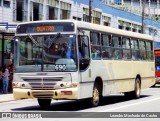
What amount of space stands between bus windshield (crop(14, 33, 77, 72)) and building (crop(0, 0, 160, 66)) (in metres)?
9.31

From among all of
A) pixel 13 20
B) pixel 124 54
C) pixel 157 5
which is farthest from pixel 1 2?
pixel 157 5

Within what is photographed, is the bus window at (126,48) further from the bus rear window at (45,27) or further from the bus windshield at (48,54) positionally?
the bus windshield at (48,54)

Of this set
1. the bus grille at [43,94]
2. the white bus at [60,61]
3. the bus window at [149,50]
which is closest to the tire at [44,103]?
the white bus at [60,61]

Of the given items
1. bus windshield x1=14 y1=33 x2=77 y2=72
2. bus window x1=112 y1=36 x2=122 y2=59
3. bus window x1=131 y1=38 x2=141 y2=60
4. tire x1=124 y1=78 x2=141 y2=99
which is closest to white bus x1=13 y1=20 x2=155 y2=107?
bus windshield x1=14 y1=33 x2=77 y2=72

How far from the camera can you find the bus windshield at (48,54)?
16.3m

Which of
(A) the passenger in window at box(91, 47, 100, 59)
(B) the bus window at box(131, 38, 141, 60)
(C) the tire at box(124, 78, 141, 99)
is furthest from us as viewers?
(C) the tire at box(124, 78, 141, 99)

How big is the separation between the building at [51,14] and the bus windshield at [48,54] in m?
9.31

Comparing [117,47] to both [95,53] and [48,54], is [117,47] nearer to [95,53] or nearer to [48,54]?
[95,53]

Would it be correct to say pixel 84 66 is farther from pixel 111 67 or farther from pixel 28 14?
pixel 28 14

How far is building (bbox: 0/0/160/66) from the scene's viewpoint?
34.7 meters

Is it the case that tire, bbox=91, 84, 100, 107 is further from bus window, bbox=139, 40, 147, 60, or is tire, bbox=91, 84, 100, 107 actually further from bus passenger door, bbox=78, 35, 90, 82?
Result: bus window, bbox=139, 40, 147, 60

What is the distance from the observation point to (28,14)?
39.6 metres

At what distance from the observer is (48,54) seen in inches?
647

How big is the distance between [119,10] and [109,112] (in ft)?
157
